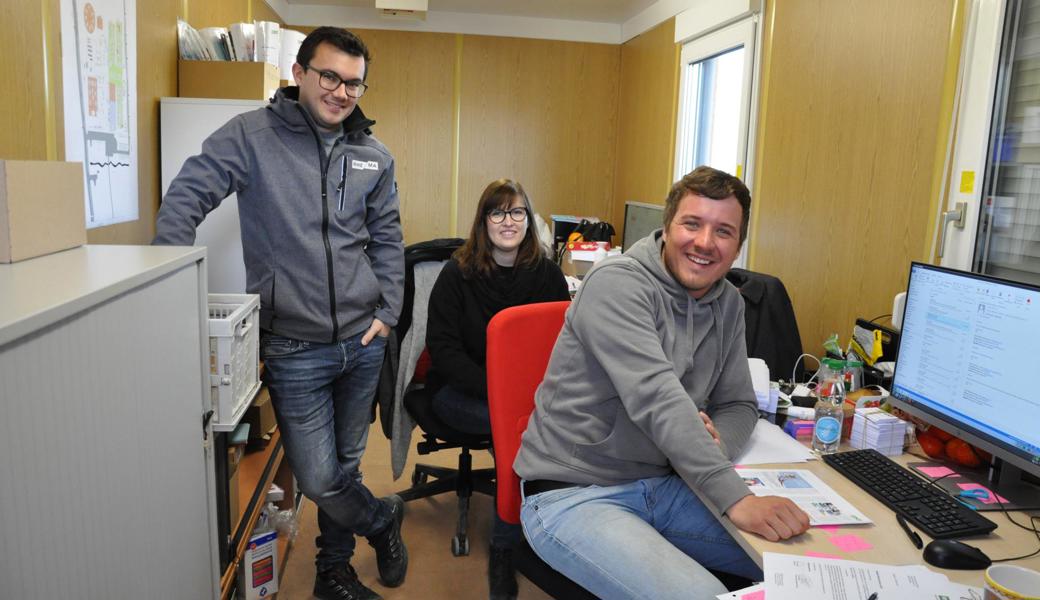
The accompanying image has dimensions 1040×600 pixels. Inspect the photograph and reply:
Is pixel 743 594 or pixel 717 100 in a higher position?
pixel 717 100

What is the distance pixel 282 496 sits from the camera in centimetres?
252

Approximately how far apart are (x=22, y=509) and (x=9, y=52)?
4.24 ft

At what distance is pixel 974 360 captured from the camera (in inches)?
58.1

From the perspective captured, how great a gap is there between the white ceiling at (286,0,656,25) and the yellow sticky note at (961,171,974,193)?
3.24 meters

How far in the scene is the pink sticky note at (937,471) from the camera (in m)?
1.56

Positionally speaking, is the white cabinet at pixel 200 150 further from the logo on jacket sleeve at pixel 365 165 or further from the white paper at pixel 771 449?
the white paper at pixel 771 449

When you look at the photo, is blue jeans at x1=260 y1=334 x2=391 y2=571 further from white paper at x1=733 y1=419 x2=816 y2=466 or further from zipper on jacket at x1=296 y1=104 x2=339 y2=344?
white paper at x1=733 y1=419 x2=816 y2=466

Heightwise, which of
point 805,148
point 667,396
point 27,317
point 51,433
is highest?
point 805,148

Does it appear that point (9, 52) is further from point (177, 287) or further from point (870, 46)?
point (870, 46)

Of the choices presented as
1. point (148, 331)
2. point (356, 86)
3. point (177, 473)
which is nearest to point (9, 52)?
point (356, 86)

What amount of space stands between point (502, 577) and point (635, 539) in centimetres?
109

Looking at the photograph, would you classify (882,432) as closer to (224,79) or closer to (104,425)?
(104,425)

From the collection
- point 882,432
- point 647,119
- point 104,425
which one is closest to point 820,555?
point 882,432

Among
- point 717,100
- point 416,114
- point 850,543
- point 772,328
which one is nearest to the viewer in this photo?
point 850,543
